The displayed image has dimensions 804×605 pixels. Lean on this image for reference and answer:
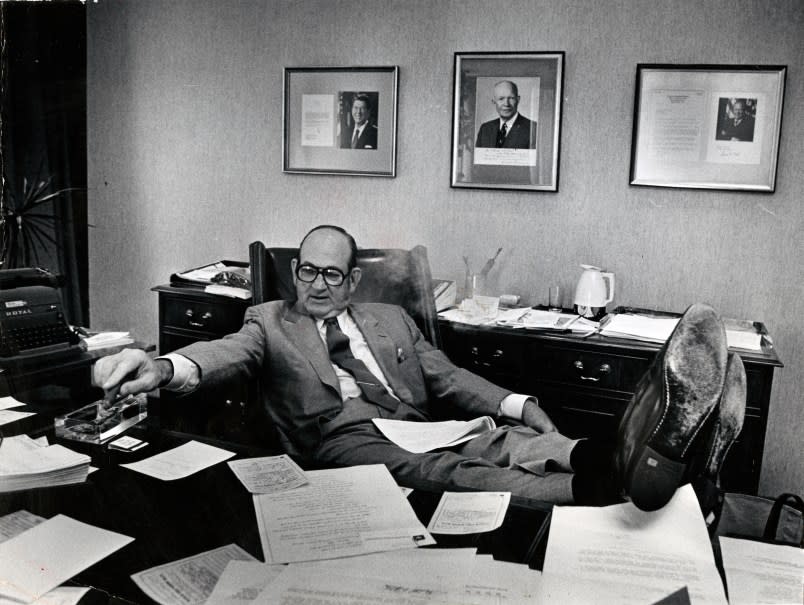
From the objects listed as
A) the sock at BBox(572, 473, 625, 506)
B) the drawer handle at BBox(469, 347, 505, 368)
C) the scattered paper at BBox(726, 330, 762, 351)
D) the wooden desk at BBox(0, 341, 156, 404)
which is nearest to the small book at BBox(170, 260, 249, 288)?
the wooden desk at BBox(0, 341, 156, 404)

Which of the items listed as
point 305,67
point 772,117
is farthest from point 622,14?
point 305,67

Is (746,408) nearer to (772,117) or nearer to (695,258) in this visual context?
(695,258)

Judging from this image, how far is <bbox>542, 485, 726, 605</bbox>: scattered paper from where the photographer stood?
0.66 m

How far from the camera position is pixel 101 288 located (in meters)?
1.11

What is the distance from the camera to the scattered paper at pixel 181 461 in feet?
2.85

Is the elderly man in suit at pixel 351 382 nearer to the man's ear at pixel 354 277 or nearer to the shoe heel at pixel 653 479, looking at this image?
the man's ear at pixel 354 277

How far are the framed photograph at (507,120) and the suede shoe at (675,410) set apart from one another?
12.4 inches

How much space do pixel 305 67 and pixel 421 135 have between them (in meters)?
0.22

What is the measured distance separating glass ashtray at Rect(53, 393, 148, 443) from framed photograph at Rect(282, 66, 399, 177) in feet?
1.61

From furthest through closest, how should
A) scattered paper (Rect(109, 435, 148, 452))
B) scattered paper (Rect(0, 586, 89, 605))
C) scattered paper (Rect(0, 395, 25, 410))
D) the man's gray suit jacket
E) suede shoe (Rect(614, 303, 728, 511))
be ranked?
1. the man's gray suit jacket
2. scattered paper (Rect(0, 395, 25, 410))
3. scattered paper (Rect(109, 435, 148, 452))
4. suede shoe (Rect(614, 303, 728, 511))
5. scattered paper (Rect(0, 586, 89, 605))

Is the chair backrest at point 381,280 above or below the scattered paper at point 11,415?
above

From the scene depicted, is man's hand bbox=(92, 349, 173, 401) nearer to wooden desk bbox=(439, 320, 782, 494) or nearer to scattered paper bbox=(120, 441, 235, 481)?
scattered paper bbox=(120, 441, 235, 481)

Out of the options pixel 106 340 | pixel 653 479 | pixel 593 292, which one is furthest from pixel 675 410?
pixel 106 340

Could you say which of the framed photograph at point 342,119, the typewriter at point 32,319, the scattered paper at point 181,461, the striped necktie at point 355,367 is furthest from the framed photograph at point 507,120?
the typewriter at point 32,319
